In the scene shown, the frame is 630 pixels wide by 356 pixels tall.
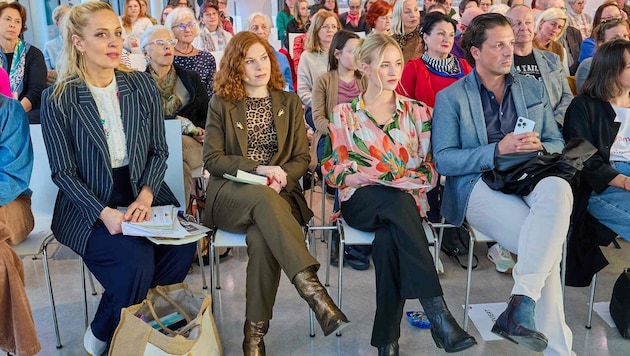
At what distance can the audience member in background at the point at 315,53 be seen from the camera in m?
4.37

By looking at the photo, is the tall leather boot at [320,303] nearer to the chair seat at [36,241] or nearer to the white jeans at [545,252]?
the white jeans at [545,252]

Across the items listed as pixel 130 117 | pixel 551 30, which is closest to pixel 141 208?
pixel 130 117

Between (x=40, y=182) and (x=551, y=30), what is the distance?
348cm

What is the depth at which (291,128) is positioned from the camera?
2.85 m

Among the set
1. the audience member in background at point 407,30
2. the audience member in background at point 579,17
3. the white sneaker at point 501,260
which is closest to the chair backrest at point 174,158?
the white sneaker at point 501,260

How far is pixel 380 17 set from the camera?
5.33 meters

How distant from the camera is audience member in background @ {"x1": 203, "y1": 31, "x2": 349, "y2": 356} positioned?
2.37 metres

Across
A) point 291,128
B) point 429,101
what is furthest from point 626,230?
point 291,128

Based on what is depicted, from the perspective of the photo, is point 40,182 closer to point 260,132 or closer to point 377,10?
point 260,132

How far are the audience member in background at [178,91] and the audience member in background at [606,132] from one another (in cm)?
211

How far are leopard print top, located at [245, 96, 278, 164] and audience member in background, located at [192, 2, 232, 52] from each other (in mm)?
2732

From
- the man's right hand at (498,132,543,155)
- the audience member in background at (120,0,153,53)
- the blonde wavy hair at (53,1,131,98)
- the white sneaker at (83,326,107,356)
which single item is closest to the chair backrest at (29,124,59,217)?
the blonde wavy hair at (53,1,131,98)

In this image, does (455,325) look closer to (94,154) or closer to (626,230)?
(626,230)

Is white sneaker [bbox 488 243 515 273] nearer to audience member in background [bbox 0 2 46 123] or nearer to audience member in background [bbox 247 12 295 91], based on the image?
audience member in background [bbox 247 12 295 91]
